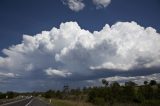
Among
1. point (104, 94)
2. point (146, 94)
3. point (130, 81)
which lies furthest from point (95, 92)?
→ point (130, 81)

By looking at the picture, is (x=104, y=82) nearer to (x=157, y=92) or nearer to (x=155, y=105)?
(x=157, y=92)

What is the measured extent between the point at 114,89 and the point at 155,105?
159 feet

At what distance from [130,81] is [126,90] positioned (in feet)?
62.5

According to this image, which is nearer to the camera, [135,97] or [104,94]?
[135,97]

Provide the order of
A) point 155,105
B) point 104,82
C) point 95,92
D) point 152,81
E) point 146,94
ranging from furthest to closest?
1. point 152,81
2. point 104,82
3. point 95,92
4. point 146,94
5. point 155,105

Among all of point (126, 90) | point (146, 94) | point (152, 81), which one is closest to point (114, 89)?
point (126, 90)

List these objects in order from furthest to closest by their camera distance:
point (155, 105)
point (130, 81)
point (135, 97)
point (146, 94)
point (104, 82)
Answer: point (104, 82) → point (130, 81) → point (146, 94) → point (135, 97) → point (155, 105)

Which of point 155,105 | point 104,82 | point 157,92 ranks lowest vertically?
point 155,105

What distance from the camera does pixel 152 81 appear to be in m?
124

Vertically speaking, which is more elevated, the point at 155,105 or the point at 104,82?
the point at 104,82

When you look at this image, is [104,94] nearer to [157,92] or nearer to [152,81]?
[157,92]

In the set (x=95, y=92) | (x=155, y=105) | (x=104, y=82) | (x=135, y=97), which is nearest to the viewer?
(x=155, y=105)

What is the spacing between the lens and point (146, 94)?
7438cm

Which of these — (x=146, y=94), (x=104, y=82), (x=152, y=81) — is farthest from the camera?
(x=152, y=81)
